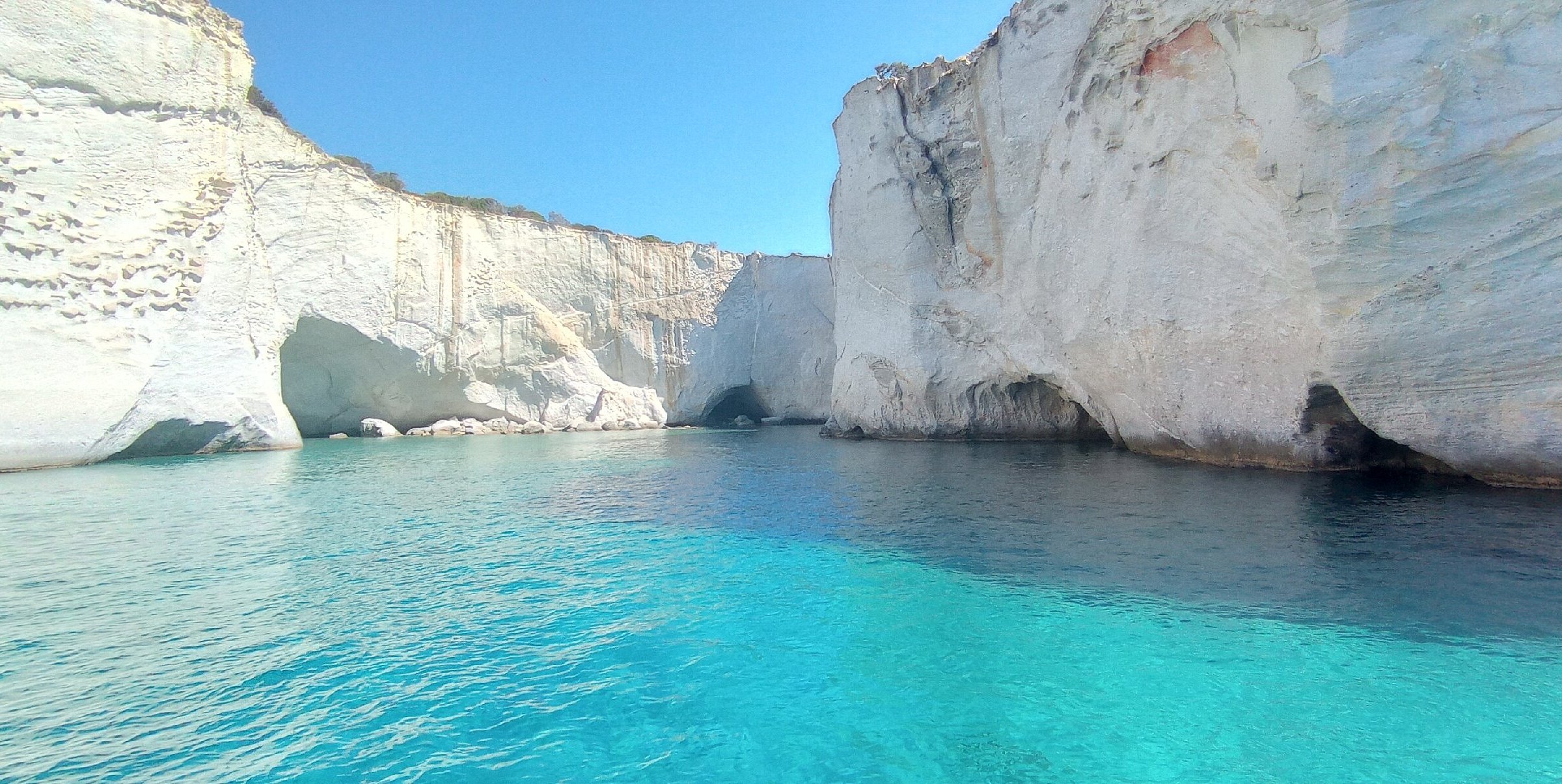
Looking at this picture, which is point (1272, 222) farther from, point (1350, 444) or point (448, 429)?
point (448, 429)

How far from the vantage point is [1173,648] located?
148 inches

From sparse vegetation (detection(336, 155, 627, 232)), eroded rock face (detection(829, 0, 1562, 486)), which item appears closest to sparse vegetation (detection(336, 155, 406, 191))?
sparse vegetation (detection(336, 155, 627, 232))

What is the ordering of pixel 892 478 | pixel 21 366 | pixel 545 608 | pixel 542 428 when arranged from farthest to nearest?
pixel 542 428 < pixel 21 366 < pixel 892 478 < pixel 545 608

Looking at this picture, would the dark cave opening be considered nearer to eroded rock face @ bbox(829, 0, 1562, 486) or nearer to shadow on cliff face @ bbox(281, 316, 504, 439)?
shadow on cliff face @ bbox(281, 316, 504, 439)

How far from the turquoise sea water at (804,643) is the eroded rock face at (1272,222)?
1587 mm

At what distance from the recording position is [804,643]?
4047mm

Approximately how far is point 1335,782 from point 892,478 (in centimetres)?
853

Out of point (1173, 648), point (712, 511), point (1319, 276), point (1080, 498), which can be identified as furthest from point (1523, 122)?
point (712, 511)

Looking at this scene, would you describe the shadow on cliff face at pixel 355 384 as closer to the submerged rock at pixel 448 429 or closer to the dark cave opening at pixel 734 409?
the submerged rock at pixel 448 429

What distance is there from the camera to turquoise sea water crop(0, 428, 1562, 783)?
282 cm

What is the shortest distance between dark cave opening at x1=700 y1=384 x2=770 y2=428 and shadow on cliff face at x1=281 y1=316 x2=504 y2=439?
31.5ft

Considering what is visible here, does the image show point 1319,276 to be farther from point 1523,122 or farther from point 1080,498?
point 1080,498

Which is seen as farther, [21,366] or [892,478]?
[21,366]

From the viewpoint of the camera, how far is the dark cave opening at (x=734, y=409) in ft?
107
